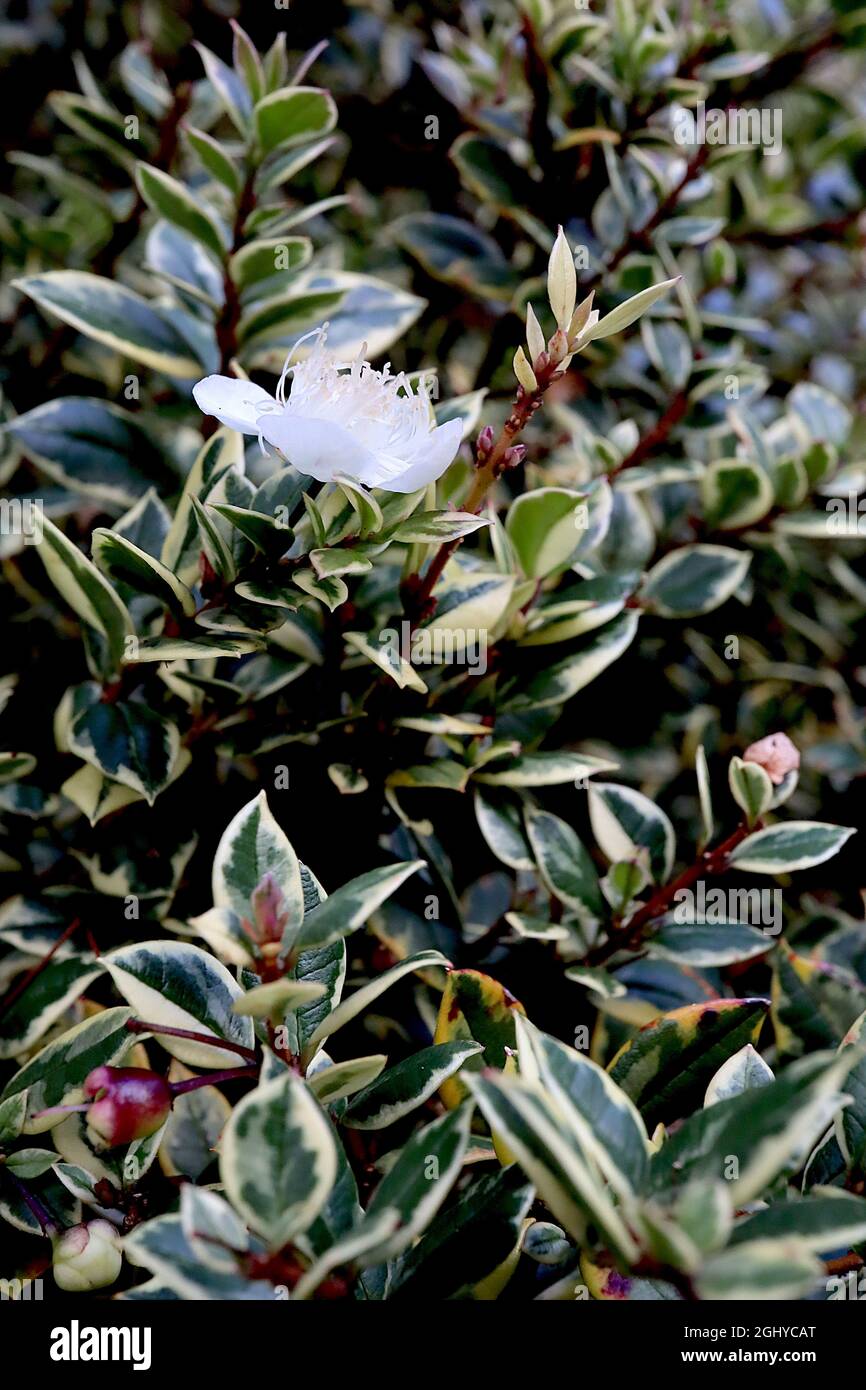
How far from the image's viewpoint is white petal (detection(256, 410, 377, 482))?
0.65 m

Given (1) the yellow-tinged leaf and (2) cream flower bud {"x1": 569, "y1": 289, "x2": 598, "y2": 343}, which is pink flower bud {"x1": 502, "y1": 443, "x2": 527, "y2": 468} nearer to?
(2) cream flower bud {"x1": 569, "y1": 289, "x2": 598, "y2": 343}

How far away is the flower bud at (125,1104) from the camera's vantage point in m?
0.58

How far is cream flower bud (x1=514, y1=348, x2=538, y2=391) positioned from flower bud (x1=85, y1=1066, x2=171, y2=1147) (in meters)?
0.44

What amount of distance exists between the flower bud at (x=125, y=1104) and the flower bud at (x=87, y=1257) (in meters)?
0.12

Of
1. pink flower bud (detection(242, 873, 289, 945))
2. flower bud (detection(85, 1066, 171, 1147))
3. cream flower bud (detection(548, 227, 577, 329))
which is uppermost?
cream flower bud (detection(548, 227, 577, 329))

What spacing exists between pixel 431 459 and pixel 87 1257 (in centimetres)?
52

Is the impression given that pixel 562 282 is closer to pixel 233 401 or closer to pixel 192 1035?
pixel 233 401

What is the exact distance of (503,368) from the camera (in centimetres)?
128

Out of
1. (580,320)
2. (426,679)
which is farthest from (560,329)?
(426,679)

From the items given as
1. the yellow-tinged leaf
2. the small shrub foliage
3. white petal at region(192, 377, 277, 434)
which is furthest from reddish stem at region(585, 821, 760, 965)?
white petal at region(192, 377, 277, 434)

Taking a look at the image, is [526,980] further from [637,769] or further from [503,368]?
[503,368]

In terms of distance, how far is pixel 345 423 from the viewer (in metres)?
0.75

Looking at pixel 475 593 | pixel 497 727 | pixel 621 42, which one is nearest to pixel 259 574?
pixel 475 593

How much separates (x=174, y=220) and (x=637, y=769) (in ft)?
2.37
